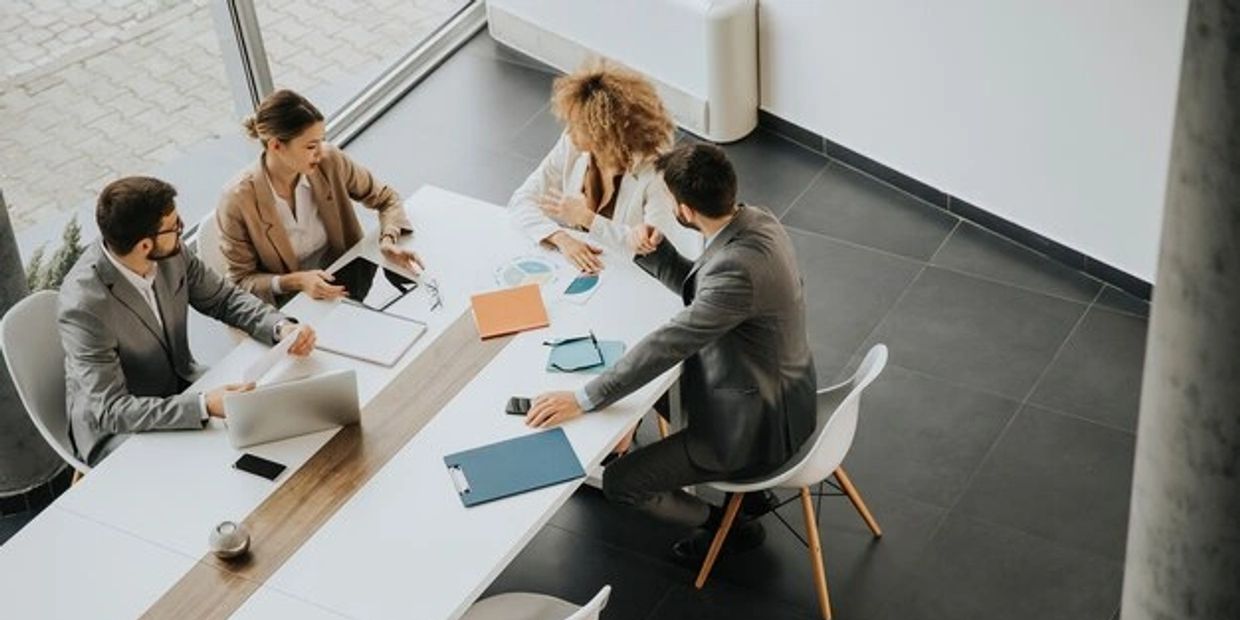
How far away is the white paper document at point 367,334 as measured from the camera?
508 cm

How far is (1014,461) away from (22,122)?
3967 millimetres

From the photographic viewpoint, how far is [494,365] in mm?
5027

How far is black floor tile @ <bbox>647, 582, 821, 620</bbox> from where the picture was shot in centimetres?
528

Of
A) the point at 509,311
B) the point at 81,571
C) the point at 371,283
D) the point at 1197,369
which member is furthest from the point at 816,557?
the point at 1197,369

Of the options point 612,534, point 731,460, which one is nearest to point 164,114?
point 612,534

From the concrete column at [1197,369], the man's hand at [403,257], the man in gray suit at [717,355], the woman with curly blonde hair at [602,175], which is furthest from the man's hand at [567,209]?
the concrete column at [1197,369]

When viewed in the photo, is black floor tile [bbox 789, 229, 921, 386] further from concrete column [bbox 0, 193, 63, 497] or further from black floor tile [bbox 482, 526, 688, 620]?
concrete column [bbox 0, 193, 63, 497]

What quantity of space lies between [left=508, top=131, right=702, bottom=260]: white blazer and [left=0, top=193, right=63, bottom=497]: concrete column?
1.64 metres

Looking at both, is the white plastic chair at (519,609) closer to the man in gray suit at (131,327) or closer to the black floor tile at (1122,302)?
the man in gray suit at (131,327)

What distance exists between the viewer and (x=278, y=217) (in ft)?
17.9

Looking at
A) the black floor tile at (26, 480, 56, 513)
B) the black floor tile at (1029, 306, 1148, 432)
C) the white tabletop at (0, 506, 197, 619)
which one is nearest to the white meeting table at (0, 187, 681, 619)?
the white tabletop at (0, 506, 197, 619)

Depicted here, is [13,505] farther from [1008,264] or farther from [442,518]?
[1008,264]

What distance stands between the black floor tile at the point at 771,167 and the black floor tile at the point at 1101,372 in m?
1.43

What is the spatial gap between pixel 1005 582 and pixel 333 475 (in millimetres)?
2128
